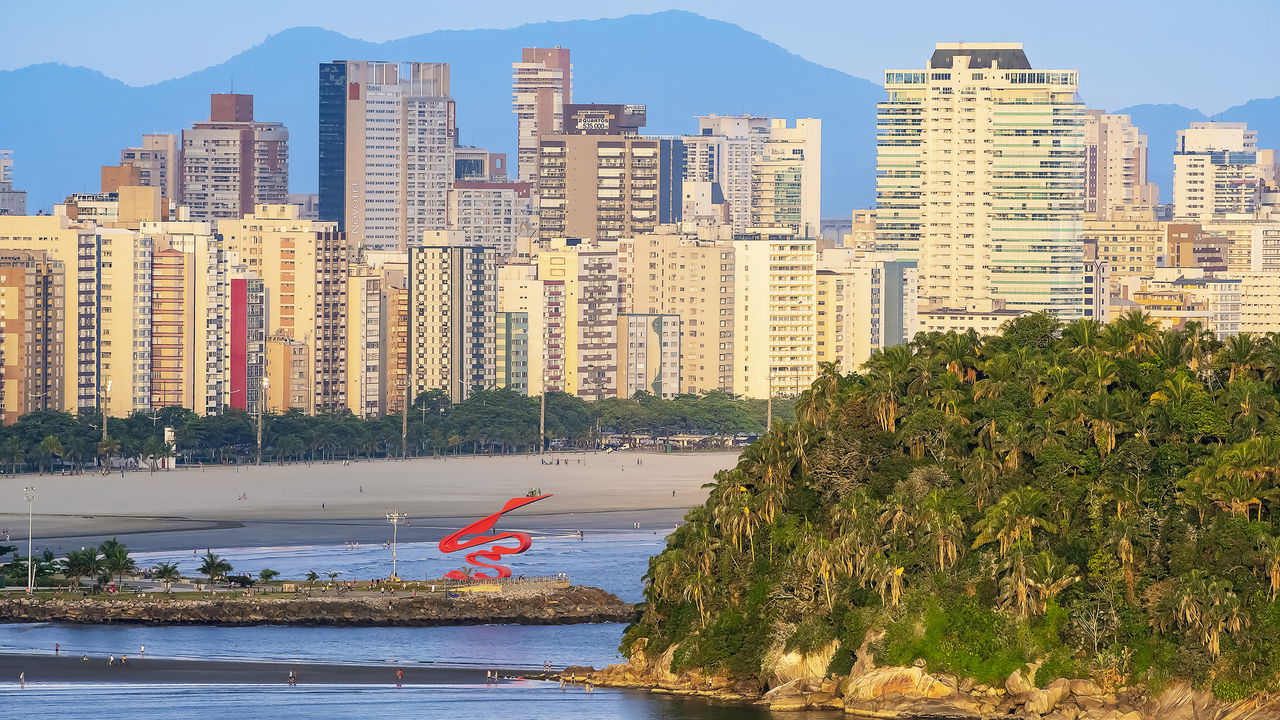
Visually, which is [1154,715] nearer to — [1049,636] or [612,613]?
[1049,636]

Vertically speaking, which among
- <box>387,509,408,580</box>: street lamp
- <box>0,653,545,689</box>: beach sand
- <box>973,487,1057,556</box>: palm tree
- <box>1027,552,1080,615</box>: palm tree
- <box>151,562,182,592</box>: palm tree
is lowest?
<box>0,653,545,689</box>: beach sand

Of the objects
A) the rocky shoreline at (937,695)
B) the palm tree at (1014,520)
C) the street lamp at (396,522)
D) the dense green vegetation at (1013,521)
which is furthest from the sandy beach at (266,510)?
the palm tree at (1014,520)

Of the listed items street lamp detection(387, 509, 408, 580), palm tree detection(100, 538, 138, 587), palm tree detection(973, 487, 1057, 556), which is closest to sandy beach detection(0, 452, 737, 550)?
street lamp detection(387, 509, 408, 580)

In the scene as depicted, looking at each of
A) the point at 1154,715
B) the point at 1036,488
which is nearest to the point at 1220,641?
the point at 1154,715

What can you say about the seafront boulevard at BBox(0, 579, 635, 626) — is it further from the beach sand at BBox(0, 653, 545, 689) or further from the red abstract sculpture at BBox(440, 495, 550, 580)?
the beach sand at BBox(0, 653, 545, 689)

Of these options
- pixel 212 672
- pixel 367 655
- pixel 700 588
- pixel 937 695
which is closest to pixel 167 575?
pixel 367 655

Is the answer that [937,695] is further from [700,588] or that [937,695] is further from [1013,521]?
[700,588]
